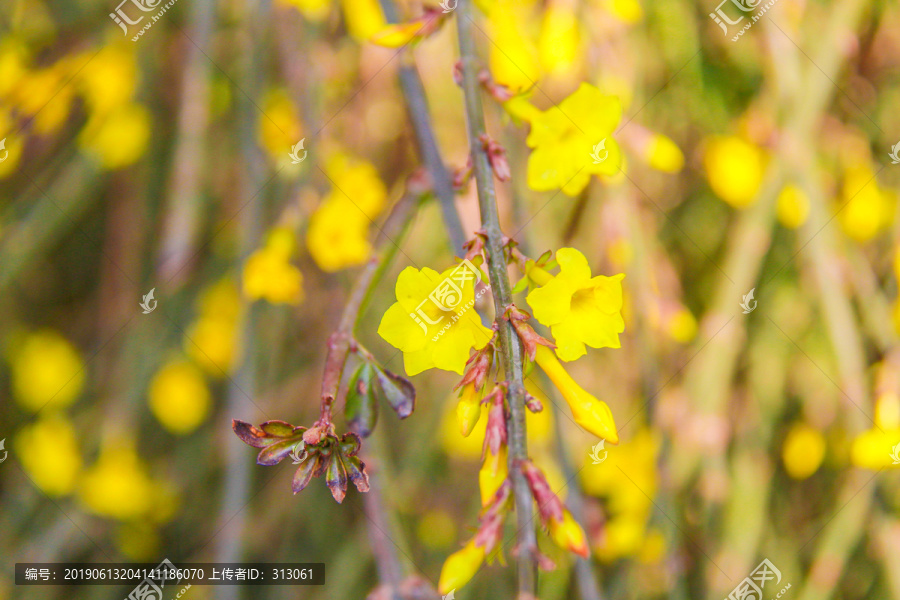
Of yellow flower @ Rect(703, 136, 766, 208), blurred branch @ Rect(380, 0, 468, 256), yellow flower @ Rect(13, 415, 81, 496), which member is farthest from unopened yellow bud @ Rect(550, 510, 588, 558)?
yellow flower @ Rect(13, 415, 81, 496)

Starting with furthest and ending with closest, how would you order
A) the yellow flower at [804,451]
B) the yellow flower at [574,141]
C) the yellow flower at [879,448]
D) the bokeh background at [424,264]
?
1. the yellow flower at [804,451]
2. the bokeh background at [424,264]
3. the yellow flower at [879,448]
4. the yellow flower at [574,141]

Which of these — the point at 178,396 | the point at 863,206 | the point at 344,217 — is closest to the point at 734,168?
the point at 863,206

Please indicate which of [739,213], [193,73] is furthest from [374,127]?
[739,213]

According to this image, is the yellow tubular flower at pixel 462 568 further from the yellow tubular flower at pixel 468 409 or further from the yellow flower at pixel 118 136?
the yellow flower at pixel 118 136

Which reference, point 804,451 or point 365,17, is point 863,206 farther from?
point 365,17

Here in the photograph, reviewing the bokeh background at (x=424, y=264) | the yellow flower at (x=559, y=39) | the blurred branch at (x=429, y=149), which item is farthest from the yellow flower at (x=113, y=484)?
the yellow flower at (x=559, y=39)

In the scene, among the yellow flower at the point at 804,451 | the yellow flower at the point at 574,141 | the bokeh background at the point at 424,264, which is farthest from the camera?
the yellow flower at the point at 804,451

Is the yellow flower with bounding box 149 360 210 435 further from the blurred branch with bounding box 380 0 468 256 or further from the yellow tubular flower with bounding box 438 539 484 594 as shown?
the yellow tubular flower with bounding box 438 539 484 594
